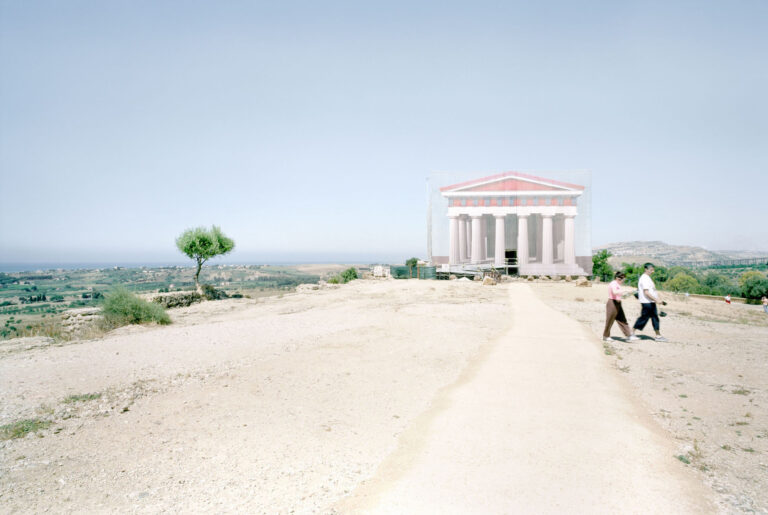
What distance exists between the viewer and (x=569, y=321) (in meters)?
14.5

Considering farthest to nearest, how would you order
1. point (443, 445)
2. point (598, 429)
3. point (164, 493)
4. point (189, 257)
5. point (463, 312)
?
point (189, 257)
point (463, 312)
point (598, 429)
point (443, 445)
point (164, 493)

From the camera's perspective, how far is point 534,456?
4617 millimetres

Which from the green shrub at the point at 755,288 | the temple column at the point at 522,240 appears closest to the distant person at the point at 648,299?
the temple column at the point at 522,240

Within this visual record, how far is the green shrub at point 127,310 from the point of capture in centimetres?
1455

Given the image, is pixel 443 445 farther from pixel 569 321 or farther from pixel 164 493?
pixel 569 321

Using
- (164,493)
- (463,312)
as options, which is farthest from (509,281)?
(164,493)

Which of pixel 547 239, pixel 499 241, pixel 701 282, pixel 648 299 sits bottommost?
pixel 701 282

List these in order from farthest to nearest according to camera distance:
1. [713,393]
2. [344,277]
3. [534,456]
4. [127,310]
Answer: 1. [344,277]
2. [127,310]
3. [713,393]
4. [534,456]

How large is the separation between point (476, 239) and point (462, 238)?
1.85 m

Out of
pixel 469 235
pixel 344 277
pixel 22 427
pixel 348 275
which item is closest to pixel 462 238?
pixel 469 235

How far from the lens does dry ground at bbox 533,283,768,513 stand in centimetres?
429

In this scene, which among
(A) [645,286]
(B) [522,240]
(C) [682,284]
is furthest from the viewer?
(C) [682,284]

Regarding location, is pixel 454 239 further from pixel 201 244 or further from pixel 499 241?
pixel 201 244

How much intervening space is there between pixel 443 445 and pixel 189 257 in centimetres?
2743
